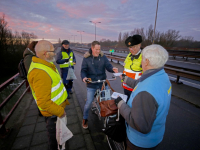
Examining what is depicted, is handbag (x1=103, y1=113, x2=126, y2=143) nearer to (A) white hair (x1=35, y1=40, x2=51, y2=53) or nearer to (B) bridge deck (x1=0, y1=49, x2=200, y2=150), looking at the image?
(B) bridge deck (x1=0, y1=49, x2=200, y2=150)

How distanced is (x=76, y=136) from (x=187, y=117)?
3428mm

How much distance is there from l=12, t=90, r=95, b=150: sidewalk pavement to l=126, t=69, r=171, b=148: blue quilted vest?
1.43m

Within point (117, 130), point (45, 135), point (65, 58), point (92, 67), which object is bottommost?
point (45, 135)

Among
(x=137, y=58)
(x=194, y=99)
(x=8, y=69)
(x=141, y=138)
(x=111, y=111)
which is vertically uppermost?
(x=137, y=58)

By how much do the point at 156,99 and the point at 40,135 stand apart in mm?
2927

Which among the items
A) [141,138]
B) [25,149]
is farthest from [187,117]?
[25,149]

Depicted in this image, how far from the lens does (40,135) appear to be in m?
2.66

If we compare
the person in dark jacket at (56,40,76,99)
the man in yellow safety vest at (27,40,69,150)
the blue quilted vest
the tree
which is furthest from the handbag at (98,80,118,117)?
the tree

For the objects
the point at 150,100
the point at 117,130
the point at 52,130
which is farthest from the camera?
the point at 52,130

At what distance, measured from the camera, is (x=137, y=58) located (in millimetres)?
2684

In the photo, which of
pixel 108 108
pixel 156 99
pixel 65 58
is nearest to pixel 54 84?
pixel 108 108

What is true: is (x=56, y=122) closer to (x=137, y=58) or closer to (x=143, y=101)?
(x=143, y=101)

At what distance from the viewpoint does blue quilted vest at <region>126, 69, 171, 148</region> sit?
44.5 inches

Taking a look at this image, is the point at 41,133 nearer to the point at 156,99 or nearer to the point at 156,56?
the point at 156,99
